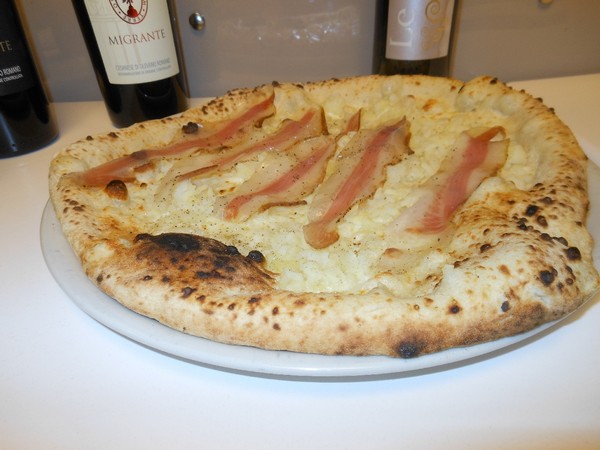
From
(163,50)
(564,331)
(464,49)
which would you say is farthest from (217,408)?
(464,49)

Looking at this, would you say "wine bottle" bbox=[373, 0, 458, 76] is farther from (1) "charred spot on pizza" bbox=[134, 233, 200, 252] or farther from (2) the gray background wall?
(1) "charred spot on pizza" bbox=[134, 233, 200, 252]

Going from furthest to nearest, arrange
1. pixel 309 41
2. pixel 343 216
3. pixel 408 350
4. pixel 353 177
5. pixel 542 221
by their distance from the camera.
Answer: pixel 309 41 < pixel 353 177 < pixel 343 216 < pixel 542 221 < pixel 408 350

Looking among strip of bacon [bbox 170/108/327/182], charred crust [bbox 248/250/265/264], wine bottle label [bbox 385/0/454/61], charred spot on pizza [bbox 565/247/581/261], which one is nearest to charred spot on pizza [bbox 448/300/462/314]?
charred spot on pizza [bbox 565/247/581/261]

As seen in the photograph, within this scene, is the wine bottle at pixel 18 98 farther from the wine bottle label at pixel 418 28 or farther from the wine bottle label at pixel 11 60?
the wine bottle label at pixel 418 28

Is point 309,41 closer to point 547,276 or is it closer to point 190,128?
point 190,128

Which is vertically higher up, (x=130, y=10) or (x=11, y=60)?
(x=130, y=10)

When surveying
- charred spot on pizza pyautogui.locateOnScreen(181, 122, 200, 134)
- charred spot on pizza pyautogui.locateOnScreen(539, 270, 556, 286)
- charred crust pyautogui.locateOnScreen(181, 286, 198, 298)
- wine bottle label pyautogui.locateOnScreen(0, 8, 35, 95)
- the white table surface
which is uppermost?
wine bottle label pyautogui.locateOnScreen(0, 8, 35, 95)


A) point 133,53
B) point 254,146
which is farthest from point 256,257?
point 133,53
